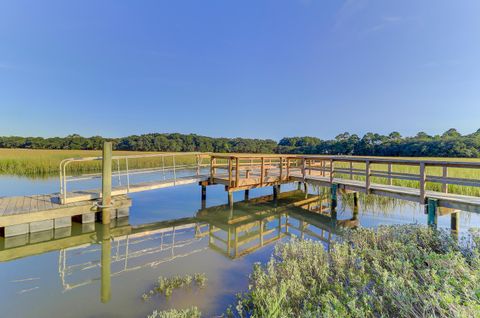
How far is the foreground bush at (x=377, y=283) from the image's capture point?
250 centimetres

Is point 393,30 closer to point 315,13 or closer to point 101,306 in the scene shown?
point 315,13

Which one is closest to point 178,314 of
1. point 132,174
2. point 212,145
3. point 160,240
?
point 160,240

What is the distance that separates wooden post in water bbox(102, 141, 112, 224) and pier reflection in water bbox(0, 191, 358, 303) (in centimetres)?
39

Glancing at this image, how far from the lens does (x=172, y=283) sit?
443cm

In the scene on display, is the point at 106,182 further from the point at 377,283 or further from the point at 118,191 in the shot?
the point at 377,283

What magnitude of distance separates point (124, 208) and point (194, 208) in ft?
9.33

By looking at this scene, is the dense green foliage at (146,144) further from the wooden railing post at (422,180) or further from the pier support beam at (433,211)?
the pier support beam at (433,211)

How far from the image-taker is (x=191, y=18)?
962 inches

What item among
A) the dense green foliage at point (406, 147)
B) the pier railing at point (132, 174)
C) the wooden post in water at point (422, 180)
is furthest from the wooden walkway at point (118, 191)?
the dense green foliage at point (406, 147)

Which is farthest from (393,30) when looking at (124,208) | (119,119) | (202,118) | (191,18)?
(119,119)

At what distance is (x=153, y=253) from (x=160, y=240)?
898 mm

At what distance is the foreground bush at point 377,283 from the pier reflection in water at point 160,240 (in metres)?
1.69

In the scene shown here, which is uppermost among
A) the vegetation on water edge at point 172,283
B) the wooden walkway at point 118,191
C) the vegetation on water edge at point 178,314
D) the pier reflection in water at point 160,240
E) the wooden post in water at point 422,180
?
the wooden post in water at point 422,180

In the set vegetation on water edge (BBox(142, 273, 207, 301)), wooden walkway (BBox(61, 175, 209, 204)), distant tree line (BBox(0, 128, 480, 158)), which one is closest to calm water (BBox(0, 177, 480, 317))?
vegetation on water edge (BBox(142, 273, 207, 301))
